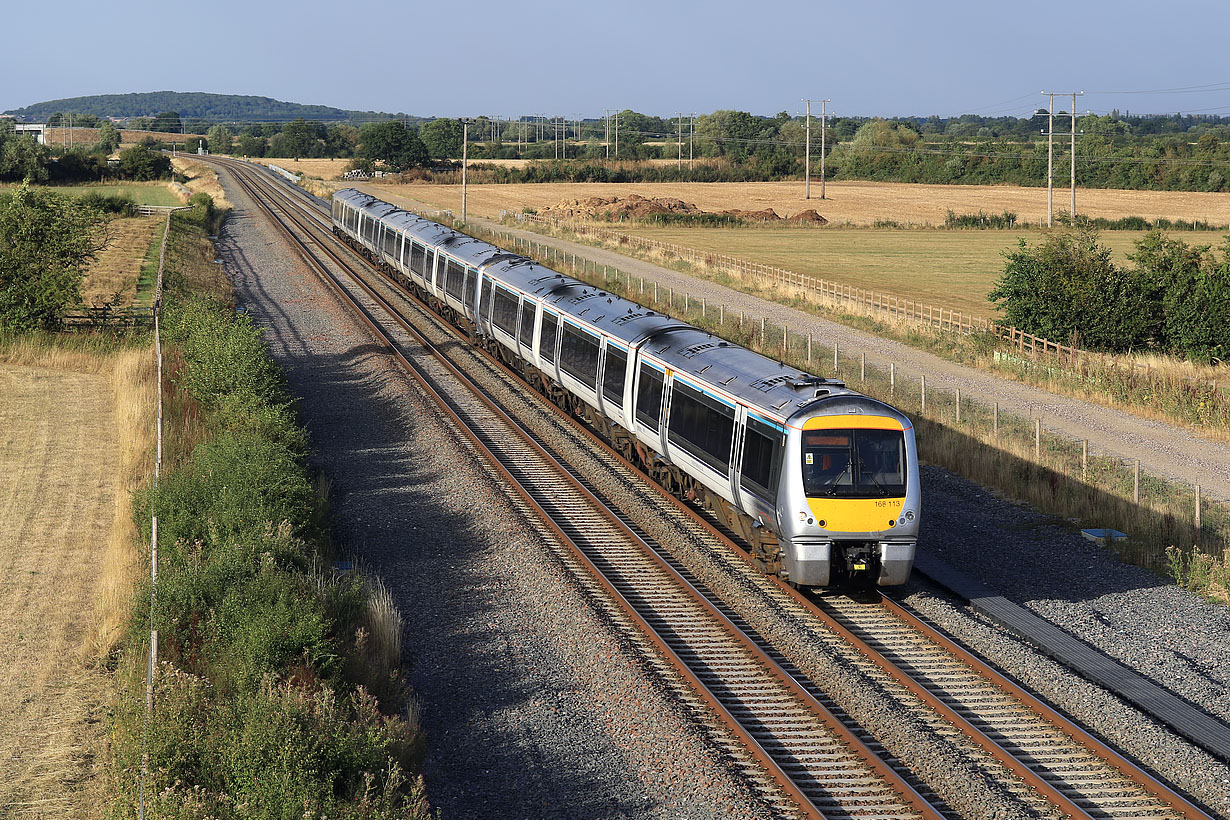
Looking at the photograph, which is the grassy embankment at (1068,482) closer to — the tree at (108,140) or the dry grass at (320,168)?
the dry grass at (320,168)

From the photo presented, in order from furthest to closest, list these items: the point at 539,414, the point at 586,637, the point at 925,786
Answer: the point at 539,414 → the point at 586,637 → the point at 925,786

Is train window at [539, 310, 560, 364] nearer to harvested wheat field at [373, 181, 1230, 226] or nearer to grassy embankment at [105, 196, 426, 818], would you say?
grassy embankment at [105, 196, 426, 818]

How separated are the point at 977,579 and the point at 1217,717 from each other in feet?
14.1

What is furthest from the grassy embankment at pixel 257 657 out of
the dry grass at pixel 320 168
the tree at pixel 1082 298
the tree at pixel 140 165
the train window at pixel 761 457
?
the dry grass at pixel 320 168

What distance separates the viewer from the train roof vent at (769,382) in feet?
51.1

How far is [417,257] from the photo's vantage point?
129 feet

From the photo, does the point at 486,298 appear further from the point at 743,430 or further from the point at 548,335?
the point at 743,430

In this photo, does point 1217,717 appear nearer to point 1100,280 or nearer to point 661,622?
point 661,622

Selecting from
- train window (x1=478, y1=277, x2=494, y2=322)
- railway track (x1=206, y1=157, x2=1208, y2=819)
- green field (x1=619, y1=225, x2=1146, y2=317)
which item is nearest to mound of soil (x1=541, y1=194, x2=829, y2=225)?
green field (x1=619, y1=225, x2=1146, y2=317)

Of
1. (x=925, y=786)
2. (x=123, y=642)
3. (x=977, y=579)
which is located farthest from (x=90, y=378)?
(x=925, y=786)

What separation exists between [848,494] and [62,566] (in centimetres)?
1222

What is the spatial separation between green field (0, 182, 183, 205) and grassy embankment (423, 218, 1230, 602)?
68888mm

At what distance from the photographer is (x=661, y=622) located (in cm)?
1423

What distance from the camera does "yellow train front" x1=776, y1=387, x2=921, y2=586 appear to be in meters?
14.0
